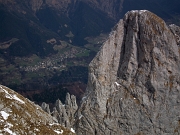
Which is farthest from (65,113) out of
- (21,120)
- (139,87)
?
(21,120)


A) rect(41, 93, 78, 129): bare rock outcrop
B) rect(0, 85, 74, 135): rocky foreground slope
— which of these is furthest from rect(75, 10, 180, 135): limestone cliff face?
→ rect(0, 85, 74, 135): rocky foreground slope

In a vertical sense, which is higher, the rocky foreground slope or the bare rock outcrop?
the bare rock outcrop

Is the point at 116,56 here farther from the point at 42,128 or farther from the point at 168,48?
the point at 42,128

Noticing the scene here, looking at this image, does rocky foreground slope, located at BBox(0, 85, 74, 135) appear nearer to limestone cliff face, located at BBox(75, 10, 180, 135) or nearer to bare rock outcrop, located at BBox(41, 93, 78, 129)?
limestone cliff face, located at BBox(75, 10, 180, 135)

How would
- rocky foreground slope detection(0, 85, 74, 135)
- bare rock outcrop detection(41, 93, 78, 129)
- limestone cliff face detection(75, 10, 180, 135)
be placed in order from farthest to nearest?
bare rock outcrop detection(41, 93, 78, 129) → limestone cliff face detection(75, 10, 180, 135) → rocky foreground slope detection(0, 85, 74, 135)

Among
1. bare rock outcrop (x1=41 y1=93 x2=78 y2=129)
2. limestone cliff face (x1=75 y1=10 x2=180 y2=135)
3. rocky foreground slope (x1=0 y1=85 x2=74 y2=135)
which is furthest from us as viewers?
bare rock outcrop (x1=41 y1=93 x2=78 y2=129)

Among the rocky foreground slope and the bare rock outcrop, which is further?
the bare rock outcrop

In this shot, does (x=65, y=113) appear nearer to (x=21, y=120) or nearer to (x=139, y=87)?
(x=139, y=87)

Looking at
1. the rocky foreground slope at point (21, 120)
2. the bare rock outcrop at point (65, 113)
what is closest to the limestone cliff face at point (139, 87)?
the bare rock outcrop at point (65, 113)
